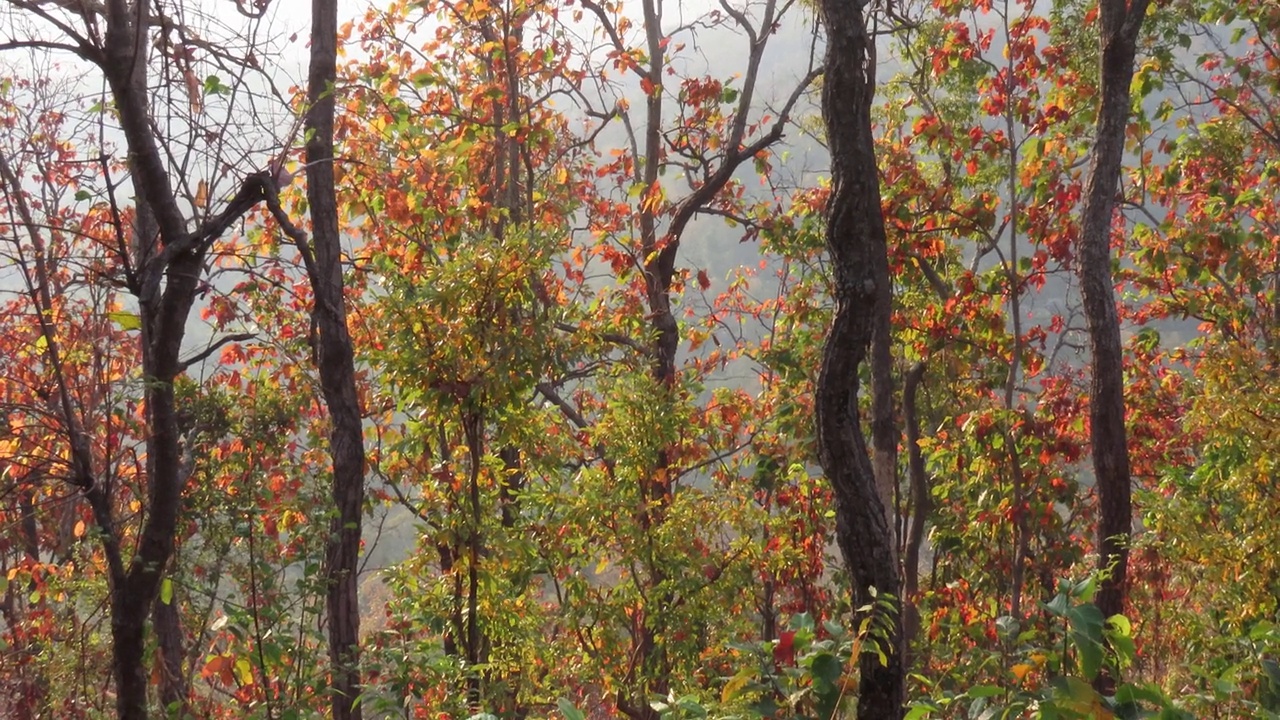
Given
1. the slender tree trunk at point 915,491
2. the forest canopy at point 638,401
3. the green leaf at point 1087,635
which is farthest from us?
the slender tree trunk at point 915,491

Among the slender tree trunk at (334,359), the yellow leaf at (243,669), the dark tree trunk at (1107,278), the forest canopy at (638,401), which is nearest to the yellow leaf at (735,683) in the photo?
the forest canopy at (638,401)

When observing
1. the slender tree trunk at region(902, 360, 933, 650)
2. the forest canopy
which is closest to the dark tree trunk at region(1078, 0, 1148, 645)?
the forest canopy

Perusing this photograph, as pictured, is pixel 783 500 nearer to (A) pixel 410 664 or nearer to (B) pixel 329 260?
(B) pixel 329 260

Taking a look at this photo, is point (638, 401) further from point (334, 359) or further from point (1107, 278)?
point (1107, 278)

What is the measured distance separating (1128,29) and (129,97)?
5.97m

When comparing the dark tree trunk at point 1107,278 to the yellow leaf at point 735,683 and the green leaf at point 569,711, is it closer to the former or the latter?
the yellow leaf at point 735,683

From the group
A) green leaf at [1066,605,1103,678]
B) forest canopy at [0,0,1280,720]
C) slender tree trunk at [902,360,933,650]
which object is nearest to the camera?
green leaf at [1066,605,1103,678]

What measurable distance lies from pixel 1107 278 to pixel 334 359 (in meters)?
4.95

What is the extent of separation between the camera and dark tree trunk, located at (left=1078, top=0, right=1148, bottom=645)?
655 centimetres

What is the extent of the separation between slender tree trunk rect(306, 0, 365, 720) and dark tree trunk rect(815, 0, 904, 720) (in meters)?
2.76

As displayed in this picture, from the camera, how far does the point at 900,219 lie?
837 cm

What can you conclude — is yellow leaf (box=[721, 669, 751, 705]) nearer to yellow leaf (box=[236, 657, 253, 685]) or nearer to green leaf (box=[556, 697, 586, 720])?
green leaf (box=[556, 697, 586, 720])

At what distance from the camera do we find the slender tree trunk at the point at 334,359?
5.78m

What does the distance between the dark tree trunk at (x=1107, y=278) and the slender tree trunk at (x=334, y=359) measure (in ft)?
15.0
